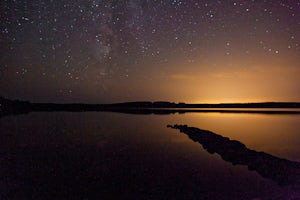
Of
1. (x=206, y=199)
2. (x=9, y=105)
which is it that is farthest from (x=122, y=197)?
(x=9, y=105)

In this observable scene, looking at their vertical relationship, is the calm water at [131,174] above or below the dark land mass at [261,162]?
below

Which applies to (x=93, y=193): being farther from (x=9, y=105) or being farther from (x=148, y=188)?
(x=9, y=105)

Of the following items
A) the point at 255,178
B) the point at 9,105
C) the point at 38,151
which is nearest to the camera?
the point at 255,178

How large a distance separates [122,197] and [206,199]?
10.2 ft

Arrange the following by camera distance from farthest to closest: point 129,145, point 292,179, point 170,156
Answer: point 129,145
point 170,156
point 292,179

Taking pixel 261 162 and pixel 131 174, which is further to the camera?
pixel 261 162

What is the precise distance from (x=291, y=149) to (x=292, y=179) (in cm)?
1446

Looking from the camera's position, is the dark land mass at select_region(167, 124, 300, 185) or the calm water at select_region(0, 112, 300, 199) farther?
the dark land mass at select_region(167, 124, 300, 185)

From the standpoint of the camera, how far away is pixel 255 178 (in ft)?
55.9

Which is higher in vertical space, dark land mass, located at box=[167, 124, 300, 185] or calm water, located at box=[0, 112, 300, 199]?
dark land mass, located at box=[167, 124, 300, 185]

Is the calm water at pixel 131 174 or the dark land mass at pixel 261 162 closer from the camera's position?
the calm water at pixel 131 174

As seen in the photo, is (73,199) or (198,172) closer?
(73,199)

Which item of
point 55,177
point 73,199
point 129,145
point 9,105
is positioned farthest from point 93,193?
point 9,105

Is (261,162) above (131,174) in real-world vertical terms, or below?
above
